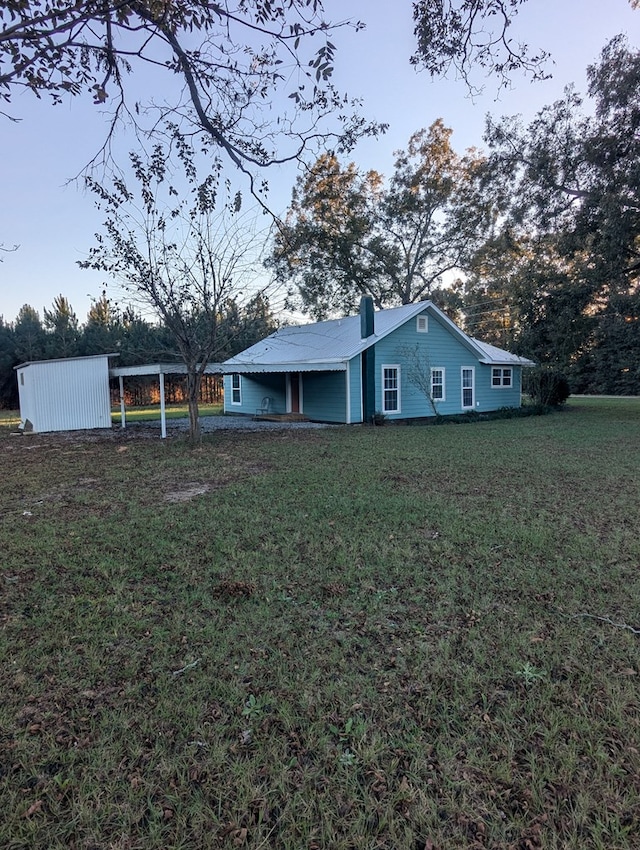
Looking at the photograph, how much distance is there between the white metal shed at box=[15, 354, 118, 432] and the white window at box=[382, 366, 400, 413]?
373 inches

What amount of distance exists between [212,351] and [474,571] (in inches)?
365

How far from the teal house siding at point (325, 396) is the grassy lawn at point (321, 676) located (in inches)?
423

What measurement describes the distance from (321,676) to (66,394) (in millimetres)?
16365

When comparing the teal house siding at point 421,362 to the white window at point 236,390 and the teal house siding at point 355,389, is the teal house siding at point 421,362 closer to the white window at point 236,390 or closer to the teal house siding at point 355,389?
the teal house siding at point 355,389

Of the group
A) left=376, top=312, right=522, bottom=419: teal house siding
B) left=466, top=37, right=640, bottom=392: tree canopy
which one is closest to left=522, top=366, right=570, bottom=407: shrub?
left=466, top=37, right=640, bottom=392: tree canopy

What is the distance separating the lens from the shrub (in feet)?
71.9

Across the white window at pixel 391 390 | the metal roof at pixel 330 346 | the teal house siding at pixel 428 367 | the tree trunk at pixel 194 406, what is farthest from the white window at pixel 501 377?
the tree trunk at pixel 194 406

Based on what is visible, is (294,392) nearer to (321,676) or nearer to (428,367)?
(428,367)

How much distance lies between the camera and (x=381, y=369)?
16.9 meters

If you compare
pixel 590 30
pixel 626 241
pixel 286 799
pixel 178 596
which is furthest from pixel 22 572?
pixel 626 241

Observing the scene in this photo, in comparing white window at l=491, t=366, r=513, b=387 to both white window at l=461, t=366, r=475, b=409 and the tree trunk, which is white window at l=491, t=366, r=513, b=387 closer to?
white window at l=461, t=366, r=475, b=409

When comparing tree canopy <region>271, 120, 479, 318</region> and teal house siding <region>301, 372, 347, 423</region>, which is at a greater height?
tree canopy <region>271, 120, 479, 318</region>

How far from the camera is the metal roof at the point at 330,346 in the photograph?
16.2 metres

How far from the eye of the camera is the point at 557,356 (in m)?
18.5
